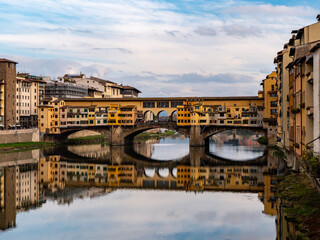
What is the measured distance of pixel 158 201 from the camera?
30.8 meters

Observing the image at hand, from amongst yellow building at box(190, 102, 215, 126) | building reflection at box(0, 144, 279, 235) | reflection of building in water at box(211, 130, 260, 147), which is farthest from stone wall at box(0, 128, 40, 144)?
reflection of building in water at box(211, 130, 260, 147)

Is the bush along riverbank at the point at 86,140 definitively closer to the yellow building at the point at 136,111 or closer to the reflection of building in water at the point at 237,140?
the yellow building at the point at 136,111

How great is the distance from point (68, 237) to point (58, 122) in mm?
58187

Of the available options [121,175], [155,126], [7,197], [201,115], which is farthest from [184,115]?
[7,197]

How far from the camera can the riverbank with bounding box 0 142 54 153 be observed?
61513 millimetres

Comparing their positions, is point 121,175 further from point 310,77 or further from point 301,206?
point 301,206

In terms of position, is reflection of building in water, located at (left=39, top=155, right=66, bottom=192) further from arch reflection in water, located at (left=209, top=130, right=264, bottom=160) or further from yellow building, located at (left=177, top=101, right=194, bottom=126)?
yellow building, located at (left=177, top=101, right=194, bottom=126)

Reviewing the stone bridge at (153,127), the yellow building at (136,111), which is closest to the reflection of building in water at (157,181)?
the stone bridge at (153,127)

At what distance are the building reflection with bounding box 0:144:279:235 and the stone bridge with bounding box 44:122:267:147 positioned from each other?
47.6ft

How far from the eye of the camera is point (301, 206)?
2200 centimetres

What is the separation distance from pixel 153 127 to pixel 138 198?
143 feet

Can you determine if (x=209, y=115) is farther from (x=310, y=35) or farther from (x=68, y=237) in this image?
(x=68, y=237)

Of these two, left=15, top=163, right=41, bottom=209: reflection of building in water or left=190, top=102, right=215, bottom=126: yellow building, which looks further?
left=190, top=102, right=215, bottom=126: yellow building

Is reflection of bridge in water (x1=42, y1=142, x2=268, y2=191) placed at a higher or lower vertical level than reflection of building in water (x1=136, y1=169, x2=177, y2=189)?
higher
